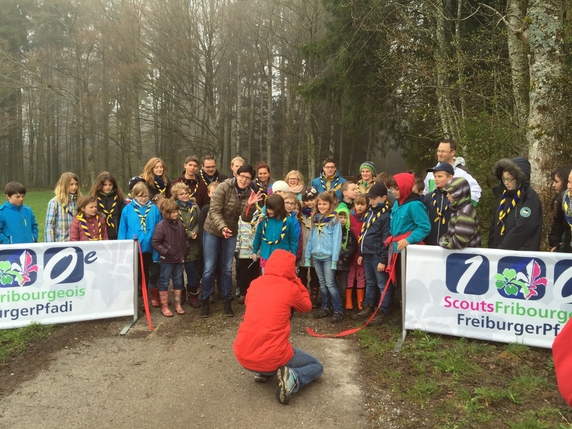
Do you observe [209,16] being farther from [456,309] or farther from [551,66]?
[456,309]

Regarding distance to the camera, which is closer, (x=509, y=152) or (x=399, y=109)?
(x=509, y=152)

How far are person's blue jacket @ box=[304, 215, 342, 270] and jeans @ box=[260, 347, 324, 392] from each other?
77.4 inches

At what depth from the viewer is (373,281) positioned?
19.4 feet

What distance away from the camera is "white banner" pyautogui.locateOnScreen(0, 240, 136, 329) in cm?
514

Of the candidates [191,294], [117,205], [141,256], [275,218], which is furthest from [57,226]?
[275,218]

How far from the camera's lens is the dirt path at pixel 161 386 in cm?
352

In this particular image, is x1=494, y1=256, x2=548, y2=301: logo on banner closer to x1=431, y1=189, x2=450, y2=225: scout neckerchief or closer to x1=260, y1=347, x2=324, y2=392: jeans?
x1=431, y1=189, x2=450, y2=225: scout neckerchief

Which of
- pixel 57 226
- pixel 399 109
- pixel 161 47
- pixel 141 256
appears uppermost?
pixel 161 47

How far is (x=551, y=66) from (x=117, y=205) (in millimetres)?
Result: 7190

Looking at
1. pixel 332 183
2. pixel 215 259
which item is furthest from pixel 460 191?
pixel 215 259

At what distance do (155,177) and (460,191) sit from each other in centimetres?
459

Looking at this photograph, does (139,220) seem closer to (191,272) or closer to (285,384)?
(191,272)

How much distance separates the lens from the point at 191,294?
6488 millimetres

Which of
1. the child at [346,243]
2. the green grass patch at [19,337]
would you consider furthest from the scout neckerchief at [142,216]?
the child at [346,243]
